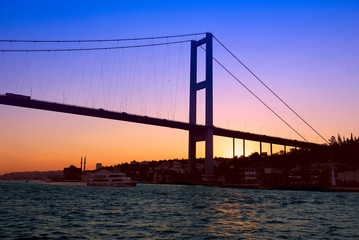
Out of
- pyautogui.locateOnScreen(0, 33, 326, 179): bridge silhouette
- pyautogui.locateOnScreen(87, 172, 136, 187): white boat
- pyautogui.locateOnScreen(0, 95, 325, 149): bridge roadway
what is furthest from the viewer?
pyautogui.locateOnScreen(87, 172, 136, 187): white boat

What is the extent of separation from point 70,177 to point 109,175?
92.4m

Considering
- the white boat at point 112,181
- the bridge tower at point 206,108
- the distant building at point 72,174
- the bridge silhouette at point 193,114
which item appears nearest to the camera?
the bridge silhouette at point 193,114

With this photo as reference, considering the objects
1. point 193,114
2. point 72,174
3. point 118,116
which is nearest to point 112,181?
point 118,116

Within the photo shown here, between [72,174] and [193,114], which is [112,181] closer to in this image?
[193,114]

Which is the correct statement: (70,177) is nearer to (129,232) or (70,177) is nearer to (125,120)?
(125,120)

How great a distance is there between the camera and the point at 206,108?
71.6 meters

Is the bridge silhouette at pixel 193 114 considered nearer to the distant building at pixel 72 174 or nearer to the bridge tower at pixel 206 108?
the bridge tower at pixel 206 108

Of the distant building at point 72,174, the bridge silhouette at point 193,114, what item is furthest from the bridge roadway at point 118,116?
the distant building at point 72,174

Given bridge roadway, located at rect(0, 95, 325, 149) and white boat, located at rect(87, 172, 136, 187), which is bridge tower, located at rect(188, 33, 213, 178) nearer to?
bridge roadway, located at rect(0, 95, 325, 149)

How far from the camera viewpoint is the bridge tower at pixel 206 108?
72.1m

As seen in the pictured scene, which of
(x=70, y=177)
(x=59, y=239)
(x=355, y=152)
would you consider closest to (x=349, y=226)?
(x=59, y=239)

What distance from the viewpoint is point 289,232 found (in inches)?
575

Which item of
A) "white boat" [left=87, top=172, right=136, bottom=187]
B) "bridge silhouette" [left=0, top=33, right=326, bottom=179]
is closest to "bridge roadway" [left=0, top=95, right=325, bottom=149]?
"bridge silhouette" [left=0, top=33, right=326, bottom=179]

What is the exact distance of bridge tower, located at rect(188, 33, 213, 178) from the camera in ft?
237
